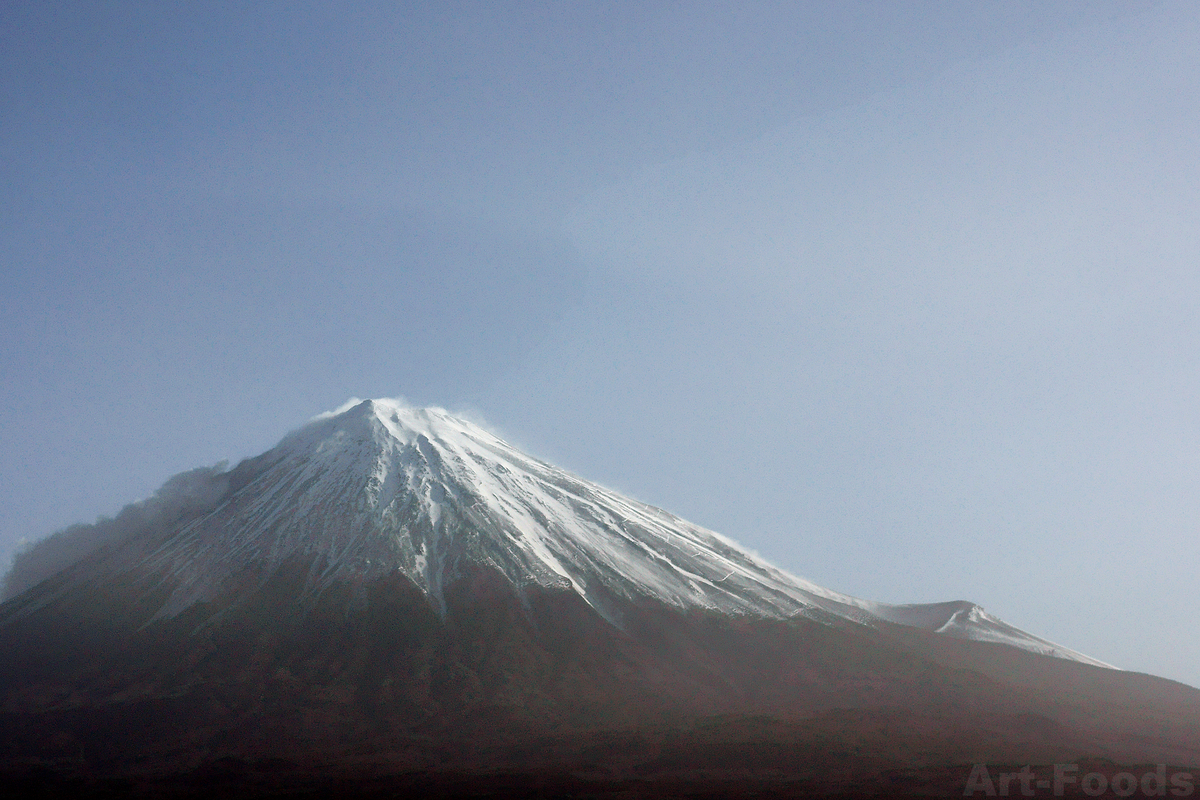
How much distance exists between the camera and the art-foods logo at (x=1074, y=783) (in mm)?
44625

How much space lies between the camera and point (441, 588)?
69.2 m

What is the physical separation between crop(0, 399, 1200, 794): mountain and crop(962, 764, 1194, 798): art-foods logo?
109 inches

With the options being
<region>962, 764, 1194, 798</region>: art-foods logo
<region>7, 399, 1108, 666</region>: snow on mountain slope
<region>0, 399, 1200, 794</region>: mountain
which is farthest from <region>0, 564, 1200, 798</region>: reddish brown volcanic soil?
<region>7, 399, 1108, 666</region>: snow on mountain slope

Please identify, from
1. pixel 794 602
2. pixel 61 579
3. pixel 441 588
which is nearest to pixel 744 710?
pixel 794 602

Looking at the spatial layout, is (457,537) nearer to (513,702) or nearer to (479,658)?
(479,658)

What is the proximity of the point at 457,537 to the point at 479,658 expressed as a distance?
635 inches

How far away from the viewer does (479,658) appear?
61.1m

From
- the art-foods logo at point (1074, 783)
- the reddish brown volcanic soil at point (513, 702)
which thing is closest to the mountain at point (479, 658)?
the reddish brown volcanic soil at point (513, 702)

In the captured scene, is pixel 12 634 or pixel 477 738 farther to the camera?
pixel 12 634

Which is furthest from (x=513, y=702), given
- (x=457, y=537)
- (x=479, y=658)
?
(x=457, y=537)

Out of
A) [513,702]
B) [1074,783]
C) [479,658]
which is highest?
[479,658]

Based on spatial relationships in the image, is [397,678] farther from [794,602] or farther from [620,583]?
[794,602]

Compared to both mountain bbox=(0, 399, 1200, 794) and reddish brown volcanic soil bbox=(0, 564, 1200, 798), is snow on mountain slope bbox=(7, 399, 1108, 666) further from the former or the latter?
reddish brown volcanic soil bbox=(0, 564, 1200, 798)

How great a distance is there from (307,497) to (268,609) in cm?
1688
